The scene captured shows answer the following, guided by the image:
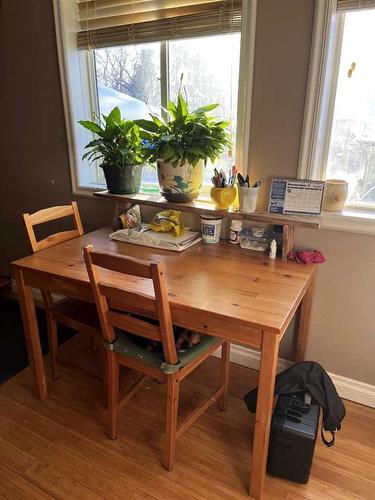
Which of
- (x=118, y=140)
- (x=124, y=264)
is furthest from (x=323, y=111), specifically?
(x=124, y=264)

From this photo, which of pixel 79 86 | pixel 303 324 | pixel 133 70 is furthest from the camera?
pixel 79 86

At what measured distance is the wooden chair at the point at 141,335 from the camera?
119cm

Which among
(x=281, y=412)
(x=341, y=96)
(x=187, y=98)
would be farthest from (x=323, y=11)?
(x=281, y=412)

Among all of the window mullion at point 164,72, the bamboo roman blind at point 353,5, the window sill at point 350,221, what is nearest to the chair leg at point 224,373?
the window sill at point 350,221

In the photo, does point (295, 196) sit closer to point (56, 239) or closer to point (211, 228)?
point (211, 228)

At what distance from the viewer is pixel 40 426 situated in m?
1.64

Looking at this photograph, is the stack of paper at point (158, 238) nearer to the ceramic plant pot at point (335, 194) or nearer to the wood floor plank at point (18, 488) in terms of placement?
the ceramic plant pot at point (335, 194)

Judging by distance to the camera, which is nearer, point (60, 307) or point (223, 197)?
point (223, 197)

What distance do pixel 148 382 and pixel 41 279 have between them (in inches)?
31.0

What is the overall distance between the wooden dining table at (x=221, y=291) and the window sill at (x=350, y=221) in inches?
8.6

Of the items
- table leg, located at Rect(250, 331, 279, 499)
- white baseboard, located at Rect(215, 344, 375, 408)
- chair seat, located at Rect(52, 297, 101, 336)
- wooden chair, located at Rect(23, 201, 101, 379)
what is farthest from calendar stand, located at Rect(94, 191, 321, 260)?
white baseboard, located at Rect(215, 344, 375, 408)

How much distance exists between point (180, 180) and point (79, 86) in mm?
959

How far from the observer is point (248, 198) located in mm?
1611

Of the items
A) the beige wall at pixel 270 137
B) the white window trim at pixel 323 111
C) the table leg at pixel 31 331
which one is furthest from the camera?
the table leg at pixel 31 331
